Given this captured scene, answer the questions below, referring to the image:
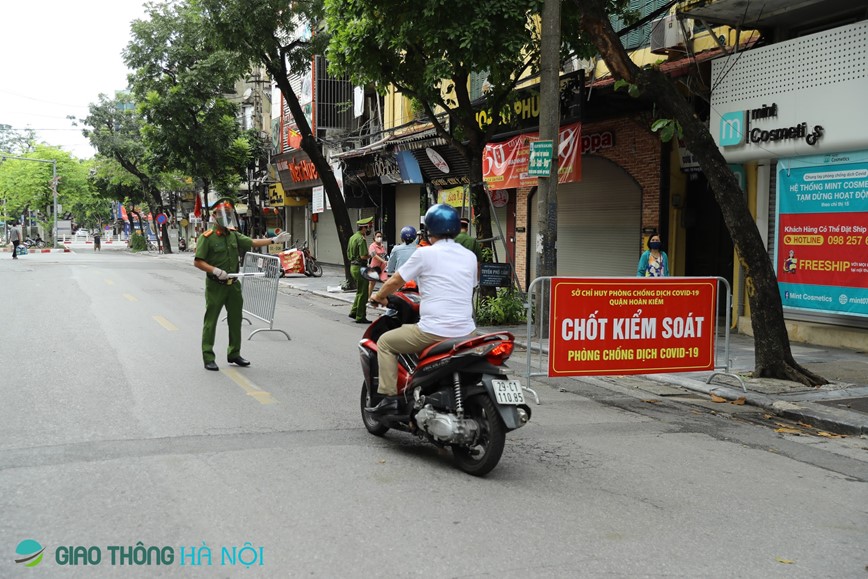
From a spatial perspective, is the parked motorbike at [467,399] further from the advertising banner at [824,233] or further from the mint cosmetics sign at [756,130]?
the mint cosmetics sign at [756,130]

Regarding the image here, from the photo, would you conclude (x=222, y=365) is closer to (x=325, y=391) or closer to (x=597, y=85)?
(x=325, y=391)

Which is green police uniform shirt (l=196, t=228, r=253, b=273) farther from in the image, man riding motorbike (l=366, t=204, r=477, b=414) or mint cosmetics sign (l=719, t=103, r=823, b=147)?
mint cosmetics sign (l=719, t=103, r=823, b=147)

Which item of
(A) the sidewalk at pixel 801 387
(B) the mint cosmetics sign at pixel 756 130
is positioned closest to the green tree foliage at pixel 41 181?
(B) the mint cosmetics sign at pixel 756 130

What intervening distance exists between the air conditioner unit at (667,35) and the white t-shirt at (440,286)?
9.80 meters

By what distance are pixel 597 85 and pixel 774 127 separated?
12.7ft

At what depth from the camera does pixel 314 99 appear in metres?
31.0

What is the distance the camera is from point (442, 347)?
5633mm

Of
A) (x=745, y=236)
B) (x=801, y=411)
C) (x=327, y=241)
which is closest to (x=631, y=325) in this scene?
(x=801, y=411)

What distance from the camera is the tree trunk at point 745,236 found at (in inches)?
373

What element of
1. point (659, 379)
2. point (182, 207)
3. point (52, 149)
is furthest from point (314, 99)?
point (52, 149)

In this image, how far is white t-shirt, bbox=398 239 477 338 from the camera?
575cm

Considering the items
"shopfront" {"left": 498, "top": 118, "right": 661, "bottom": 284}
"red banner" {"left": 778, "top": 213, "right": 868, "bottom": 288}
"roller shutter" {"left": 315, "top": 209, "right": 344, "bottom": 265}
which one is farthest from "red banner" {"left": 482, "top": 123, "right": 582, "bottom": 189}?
"roller shutter" {"left": 315, "top": 209, "right": 344, "bottom": 265}

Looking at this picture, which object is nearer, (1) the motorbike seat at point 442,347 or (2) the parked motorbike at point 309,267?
(1) the motorbike seat at point 442,347

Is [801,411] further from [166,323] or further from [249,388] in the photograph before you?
[166,323]
